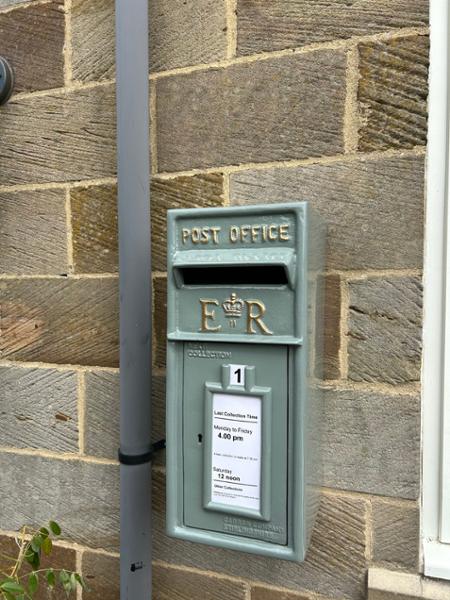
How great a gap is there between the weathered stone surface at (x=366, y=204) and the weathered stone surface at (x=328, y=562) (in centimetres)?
75

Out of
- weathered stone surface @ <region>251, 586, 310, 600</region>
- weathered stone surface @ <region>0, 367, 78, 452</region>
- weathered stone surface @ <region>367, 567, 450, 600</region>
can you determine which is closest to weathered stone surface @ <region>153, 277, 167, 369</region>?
weathered stone surface @ <region>0, 367, 78, 452</region>

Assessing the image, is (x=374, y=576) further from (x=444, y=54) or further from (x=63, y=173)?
(x=63, y=173)

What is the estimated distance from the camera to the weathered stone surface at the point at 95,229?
1.79 meters

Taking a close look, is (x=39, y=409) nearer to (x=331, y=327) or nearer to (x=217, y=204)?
(x=217, y=204)

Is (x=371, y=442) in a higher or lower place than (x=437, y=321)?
lower

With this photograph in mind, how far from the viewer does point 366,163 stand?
4.89ft

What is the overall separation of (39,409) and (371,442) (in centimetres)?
123

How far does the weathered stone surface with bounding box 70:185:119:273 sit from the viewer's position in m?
1.79

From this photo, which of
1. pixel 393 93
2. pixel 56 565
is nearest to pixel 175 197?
pixel 393 93

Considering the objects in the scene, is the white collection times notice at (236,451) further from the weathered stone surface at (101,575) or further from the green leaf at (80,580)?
the weathered stone surface at (101,575)

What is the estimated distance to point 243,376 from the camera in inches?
50.4

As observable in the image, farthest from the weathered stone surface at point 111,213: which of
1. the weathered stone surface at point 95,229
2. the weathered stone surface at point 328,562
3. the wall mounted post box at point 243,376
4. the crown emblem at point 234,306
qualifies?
the weathered stone surface at point 328,562

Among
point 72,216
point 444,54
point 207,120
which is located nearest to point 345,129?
point 444,54

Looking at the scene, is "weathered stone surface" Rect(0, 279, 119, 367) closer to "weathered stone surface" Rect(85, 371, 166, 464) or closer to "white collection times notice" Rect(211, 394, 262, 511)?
"weathered stone surface" Rect(85, 371, 166, 464)
